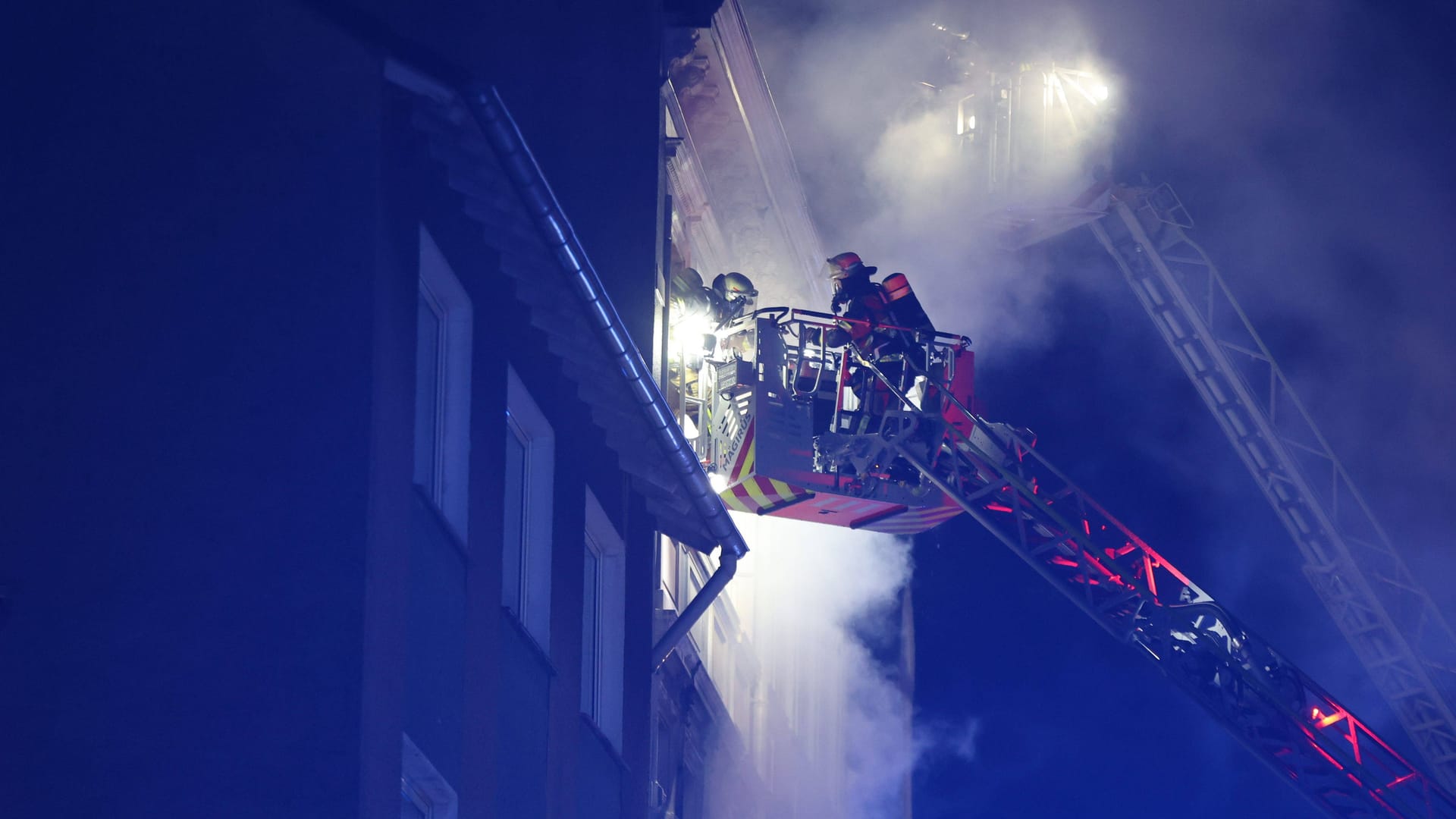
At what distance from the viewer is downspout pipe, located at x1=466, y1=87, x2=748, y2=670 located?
6.39 meters

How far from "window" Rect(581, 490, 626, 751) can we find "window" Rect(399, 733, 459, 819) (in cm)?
340

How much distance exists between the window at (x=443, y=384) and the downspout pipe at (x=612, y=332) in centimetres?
45

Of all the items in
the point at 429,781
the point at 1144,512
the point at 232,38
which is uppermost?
the point at 1144,512

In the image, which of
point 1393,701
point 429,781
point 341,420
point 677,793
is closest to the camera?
A: point 341,420

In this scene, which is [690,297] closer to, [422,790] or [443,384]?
[443,384]

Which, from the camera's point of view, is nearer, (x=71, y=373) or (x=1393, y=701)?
(x=71, y=373)

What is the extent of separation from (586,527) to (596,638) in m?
0.73

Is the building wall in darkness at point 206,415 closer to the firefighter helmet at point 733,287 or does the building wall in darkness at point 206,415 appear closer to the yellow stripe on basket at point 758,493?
the yellow stripe on basket at point 758,493

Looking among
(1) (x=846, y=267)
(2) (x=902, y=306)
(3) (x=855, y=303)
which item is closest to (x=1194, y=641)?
(2) (x=902, y=306)

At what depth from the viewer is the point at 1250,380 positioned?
61.9 feet

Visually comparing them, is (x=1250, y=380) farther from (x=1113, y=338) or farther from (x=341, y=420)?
(x=341, y=420)

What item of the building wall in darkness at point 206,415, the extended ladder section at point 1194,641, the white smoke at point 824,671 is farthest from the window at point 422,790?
the white smoke at point 824,671

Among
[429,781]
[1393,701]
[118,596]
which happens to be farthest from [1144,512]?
[118,596]

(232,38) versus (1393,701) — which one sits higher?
(1393,701)
